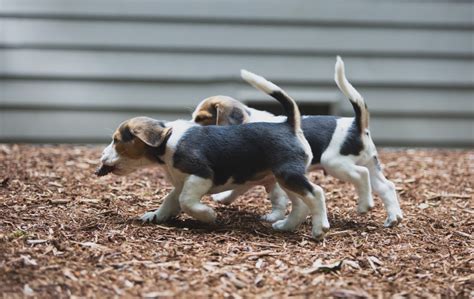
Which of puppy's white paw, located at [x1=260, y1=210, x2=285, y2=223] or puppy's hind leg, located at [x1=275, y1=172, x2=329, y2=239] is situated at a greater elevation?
puppy's hind leg, located at [x1=275, y1=172, x2=329, y2=239]

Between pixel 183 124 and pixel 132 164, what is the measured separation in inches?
17.7

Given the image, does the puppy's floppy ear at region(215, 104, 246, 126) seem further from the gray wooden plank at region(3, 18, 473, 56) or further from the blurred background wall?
the gray wooden plank at region(3, 18, 473, 56)

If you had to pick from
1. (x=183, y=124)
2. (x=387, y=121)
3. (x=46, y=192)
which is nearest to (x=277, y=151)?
(x=183, y=124)

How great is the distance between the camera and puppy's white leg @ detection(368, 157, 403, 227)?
529 centimetres

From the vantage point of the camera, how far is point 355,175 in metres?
5.13

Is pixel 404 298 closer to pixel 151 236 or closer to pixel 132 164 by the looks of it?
pixel 151 236

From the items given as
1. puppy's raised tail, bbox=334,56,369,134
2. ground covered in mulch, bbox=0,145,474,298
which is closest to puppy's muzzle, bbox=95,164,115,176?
ground covered in mulch, bbox=0,145,474,298

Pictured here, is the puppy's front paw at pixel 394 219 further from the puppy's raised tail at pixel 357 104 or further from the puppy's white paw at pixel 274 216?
the puppy's white paw at pixel 274 216

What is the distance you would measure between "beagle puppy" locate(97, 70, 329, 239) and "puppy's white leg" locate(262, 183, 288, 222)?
309 millimetres

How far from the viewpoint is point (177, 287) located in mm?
3754

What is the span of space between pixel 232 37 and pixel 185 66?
2.41 feet

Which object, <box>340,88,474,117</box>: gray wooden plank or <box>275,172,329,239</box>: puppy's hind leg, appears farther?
<box>340,88,474,117</box>: gray wooden plank

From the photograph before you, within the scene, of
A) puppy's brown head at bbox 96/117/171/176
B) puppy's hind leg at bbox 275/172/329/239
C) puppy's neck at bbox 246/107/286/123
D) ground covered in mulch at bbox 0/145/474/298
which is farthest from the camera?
puppy's neck at bbox 246/107/286/123

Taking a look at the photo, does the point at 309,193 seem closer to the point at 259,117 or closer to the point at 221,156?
the point at 221,156
